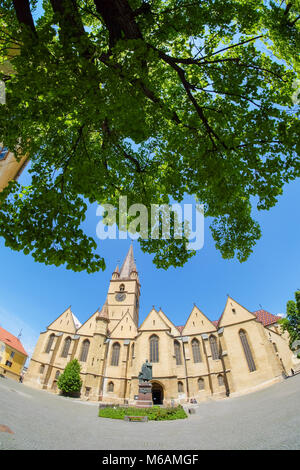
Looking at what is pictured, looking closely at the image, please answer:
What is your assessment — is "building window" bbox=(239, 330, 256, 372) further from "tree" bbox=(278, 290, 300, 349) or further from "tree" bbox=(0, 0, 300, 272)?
"tree" bbox=(0, 0, 300, 272)

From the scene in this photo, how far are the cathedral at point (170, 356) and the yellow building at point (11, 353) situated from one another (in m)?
6.60

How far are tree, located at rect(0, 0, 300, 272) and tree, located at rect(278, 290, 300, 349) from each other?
25.4 m

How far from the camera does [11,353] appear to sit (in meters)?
36.2

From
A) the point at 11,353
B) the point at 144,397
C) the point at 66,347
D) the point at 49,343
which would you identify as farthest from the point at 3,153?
the point at 11,353

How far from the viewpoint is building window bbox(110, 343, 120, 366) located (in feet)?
99.3

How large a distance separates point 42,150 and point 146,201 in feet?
14.3

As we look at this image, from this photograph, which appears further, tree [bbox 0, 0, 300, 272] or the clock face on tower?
the clock face on tower

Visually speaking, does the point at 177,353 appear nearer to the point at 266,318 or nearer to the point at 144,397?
the point at 144,397

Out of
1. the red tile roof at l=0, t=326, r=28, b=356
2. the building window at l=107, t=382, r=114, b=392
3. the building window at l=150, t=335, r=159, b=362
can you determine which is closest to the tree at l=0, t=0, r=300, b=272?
the building window at l=150, t=335, r=159, b=362

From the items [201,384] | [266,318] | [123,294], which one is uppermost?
[123,294]

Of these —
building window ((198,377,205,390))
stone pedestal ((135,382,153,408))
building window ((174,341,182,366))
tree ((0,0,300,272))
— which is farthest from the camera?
building window ((174,341,182,366))

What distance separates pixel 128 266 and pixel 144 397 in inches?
1287

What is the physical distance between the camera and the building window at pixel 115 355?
1192 inches

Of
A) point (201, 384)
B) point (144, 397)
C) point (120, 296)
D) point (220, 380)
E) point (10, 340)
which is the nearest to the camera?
point (144, 397)
